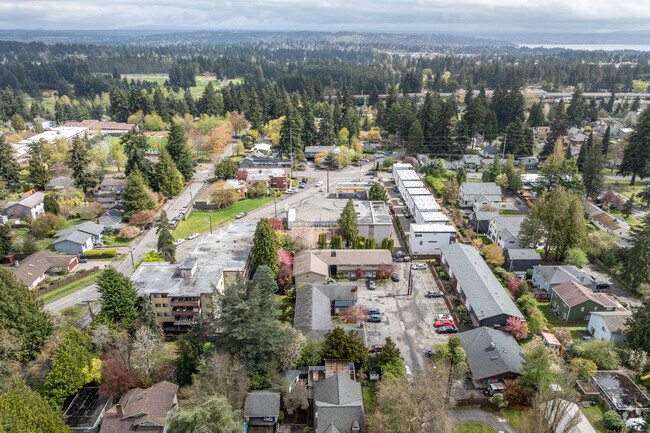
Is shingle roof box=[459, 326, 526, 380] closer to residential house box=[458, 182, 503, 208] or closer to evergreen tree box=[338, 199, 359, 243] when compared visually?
evergreen tree box=[338, 199, 359, 243]

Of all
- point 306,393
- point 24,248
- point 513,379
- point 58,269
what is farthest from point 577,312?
point 24,248

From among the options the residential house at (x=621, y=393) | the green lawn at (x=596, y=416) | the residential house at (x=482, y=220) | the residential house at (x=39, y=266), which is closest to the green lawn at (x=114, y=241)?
the residential house at (x=39, y=266)

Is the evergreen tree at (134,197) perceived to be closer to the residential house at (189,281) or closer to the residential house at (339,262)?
the residential house at (189,281)

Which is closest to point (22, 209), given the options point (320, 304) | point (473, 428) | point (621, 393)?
point (320, 304)

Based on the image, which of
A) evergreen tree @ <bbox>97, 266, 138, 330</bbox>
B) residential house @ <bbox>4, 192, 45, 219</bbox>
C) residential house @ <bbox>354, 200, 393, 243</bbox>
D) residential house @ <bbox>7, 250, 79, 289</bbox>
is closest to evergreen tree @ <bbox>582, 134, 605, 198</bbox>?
residential house @ <bbox>354, 200, 393, 243</bbox>

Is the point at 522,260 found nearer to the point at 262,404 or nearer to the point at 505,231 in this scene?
the point at 505,231

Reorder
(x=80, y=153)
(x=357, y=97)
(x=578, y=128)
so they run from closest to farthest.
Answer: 1. (x=80, y=153)
2. (x=578, y=128)
3. (x=357, y=97)

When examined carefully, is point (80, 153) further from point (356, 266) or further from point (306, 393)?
point (306, 393)
